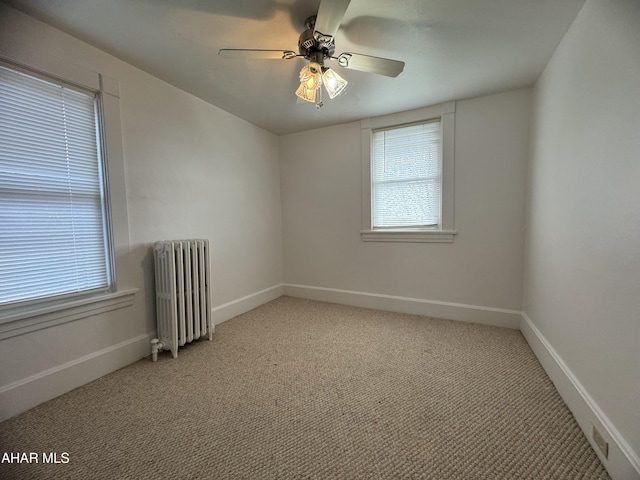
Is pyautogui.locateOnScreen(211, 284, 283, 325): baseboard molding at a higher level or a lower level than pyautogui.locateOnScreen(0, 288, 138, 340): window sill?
lower

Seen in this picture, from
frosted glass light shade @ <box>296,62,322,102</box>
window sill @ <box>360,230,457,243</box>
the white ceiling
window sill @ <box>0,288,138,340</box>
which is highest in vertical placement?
the white ceiling

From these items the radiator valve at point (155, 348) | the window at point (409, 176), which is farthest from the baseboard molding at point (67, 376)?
the window at point (409, 176)

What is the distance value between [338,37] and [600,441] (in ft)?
8.30

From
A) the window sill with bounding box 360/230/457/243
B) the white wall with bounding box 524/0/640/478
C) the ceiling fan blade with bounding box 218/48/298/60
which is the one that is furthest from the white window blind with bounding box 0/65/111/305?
the white wall with bounding box 524/0/640/478

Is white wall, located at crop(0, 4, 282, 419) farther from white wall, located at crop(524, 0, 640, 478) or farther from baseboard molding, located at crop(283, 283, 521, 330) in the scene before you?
white wall, located at crop(524, 0, 640, 478)

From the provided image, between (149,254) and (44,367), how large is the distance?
0.90 meters

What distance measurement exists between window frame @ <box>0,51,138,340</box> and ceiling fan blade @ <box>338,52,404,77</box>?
1.66m

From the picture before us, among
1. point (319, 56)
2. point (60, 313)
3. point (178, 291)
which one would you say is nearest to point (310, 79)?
point (319, 56)

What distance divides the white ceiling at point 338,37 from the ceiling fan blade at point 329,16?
15cm

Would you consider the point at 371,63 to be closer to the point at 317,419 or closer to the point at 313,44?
the point at 313,44

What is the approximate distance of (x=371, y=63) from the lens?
1581mm

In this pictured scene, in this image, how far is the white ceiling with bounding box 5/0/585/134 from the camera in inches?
54.7

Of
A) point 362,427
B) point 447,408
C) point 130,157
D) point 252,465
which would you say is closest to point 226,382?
point 252,465

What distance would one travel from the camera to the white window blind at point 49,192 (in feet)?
4.70
